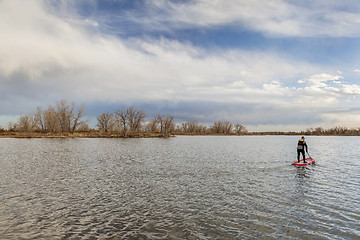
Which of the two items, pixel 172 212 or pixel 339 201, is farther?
pixel 339 201

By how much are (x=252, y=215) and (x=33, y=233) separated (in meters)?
9.57

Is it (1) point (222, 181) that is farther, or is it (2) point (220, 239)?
(1) point (222, 181)

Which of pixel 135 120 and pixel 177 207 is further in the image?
pixel 135 120

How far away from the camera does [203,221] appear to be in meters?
10.0

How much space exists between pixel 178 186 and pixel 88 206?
659 cm

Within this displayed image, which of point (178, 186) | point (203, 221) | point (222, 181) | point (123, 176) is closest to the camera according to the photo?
point (203, 221)

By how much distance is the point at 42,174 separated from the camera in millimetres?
20281

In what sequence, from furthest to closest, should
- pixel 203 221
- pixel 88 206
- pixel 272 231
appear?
1. pixel 88 206
2. pixel 203 221
3. pixel 272 231

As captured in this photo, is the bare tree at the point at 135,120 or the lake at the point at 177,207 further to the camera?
the bare tree at the point at 135,120

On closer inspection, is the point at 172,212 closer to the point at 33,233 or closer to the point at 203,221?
the point at 203,221

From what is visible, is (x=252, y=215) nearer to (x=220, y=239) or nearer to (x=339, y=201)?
(x=220, y=239)

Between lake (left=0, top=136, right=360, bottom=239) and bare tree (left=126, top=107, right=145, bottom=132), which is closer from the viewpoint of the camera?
lake (left=0, top=136, right=360, bottom=239)

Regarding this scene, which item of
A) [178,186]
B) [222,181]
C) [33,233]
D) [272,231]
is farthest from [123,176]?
[272,231]

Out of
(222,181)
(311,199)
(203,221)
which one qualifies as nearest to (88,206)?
(203,221)
